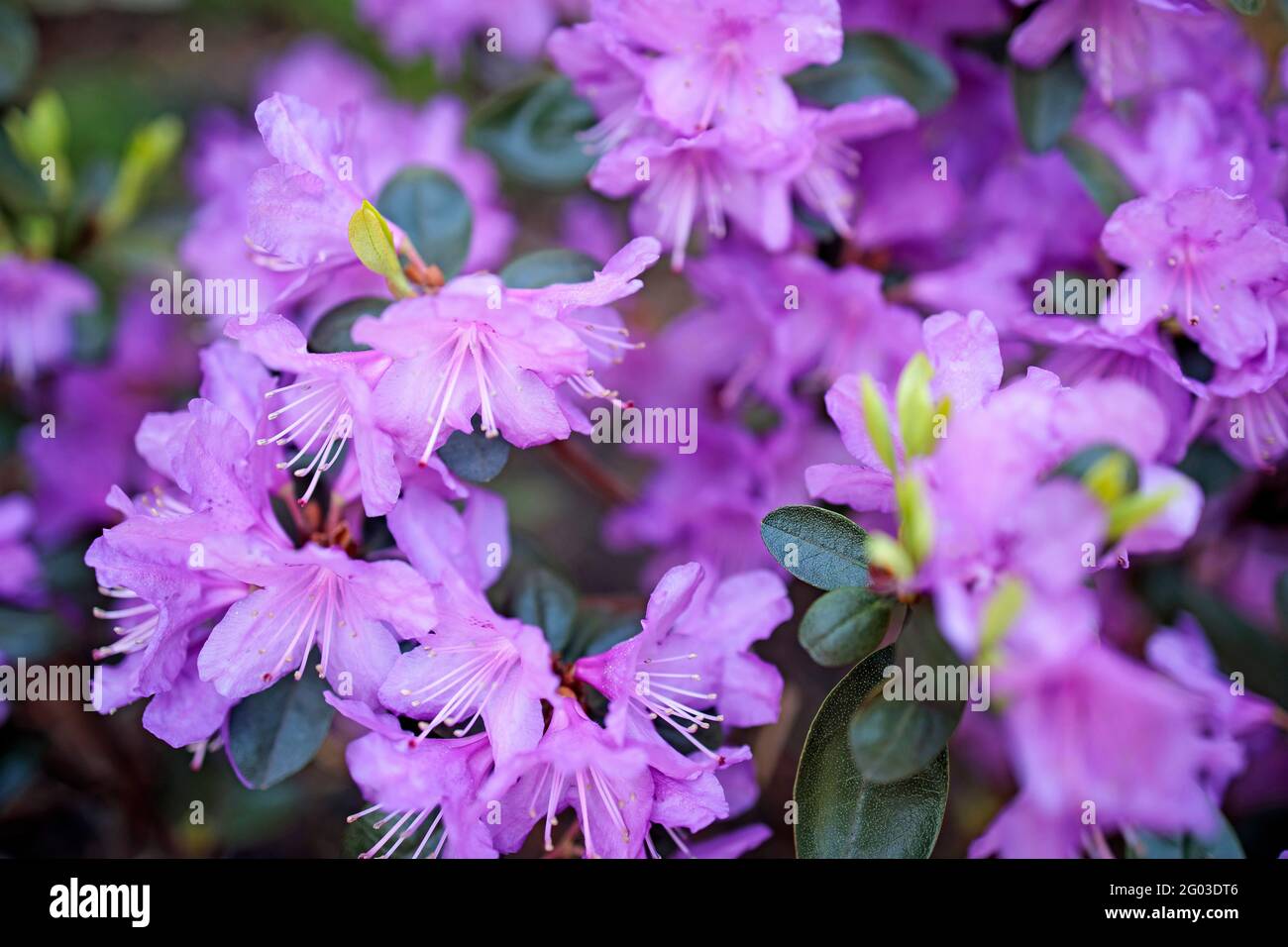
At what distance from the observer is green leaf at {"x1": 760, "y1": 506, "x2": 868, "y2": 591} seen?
1.26 metres

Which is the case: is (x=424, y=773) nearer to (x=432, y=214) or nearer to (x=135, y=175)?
(x=432, y=214)

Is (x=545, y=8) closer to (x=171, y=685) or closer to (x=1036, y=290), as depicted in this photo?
(x=1036, y=290)

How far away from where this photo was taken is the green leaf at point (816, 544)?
1.26 meters

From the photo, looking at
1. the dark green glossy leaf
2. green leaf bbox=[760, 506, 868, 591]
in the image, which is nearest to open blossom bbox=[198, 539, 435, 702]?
green leaf bbox=[760, 506, 868, 591]

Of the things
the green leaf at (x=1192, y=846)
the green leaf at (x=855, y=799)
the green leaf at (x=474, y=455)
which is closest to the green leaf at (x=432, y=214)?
the green leaf at (x=474, y=455)

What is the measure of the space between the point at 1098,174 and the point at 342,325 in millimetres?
1141

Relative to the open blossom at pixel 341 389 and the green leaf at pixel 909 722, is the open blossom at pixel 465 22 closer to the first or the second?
the open blossom at pixel 341 389

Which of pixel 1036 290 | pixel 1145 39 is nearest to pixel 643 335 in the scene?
pixel 1036 290

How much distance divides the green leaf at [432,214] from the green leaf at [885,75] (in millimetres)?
563

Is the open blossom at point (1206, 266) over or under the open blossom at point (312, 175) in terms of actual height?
under

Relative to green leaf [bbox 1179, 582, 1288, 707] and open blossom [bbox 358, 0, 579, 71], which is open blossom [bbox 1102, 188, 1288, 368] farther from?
open blossom [bbox 358, 0, 579, 71]

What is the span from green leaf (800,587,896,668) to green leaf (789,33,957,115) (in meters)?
0.85
